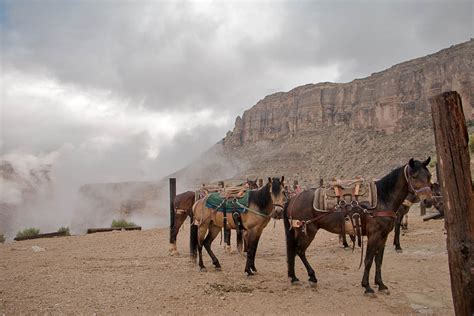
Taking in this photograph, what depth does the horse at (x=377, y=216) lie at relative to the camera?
628cm

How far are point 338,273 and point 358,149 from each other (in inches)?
2880

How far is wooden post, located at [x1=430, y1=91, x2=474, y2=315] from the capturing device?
11.1 feet

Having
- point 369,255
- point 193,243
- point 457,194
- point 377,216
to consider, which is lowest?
point 369,255

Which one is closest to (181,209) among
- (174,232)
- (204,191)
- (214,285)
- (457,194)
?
(174,232)

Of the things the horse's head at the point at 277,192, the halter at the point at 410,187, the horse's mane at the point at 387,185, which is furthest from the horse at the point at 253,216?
the halter at the point at 410,187

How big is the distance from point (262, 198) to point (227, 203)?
0.91 meters

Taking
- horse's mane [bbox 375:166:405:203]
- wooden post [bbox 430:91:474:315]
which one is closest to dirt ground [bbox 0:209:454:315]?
horse's mane [bbox 375:166:405:203]

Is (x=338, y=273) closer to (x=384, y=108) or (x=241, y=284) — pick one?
(x=241, y=284)

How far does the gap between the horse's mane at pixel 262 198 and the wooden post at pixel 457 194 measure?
4.46 metres

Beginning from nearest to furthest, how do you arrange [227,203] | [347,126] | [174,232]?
1. [227,203]
2. [174,232]
3. [347,126]

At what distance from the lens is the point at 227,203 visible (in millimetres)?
8328

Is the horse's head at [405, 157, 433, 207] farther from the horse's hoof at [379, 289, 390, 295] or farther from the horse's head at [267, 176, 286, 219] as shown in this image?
the horse's head at [267, 176, 286, 219]

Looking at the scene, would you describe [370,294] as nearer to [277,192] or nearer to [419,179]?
Result: [419,179]

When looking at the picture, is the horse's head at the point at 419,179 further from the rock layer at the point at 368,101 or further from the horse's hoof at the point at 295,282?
the rock layer at the point at 368,101
